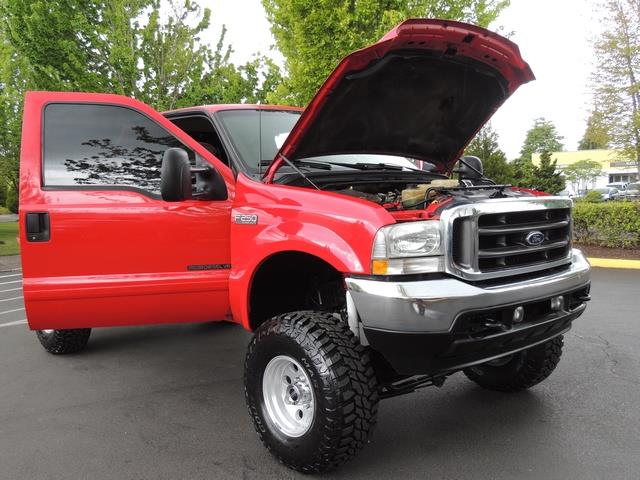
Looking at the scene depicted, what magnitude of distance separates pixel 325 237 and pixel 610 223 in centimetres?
1033

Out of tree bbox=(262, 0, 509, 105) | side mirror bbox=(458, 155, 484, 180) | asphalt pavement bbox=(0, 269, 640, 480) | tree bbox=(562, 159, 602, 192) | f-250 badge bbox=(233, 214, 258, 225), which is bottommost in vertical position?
asphalt pavement bbox=(0, 269, 640, 480)

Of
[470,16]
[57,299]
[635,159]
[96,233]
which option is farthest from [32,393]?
[635,159]

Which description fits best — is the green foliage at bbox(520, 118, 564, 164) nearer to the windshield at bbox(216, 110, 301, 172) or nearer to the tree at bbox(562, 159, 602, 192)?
the tree at bbox(562, 159, 602, 192)

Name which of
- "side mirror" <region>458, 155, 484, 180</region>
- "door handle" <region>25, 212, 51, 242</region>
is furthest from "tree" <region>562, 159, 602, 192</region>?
"door handle" <region>25, 212, 51, 242</region>

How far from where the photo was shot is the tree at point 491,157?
15.5 meters

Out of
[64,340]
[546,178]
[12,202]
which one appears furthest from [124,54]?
[12,202]

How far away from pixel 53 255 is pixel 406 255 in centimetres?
226

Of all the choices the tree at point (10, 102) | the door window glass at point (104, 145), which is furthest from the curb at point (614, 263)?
the tree at point (10, 102)

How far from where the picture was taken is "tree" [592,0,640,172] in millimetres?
15203

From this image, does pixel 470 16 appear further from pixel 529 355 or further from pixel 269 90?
pixel 529 355

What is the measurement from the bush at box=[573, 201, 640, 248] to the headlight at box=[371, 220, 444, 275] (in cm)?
1006

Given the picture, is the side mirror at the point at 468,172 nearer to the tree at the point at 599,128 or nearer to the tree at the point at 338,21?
the tree at the point at 338,21

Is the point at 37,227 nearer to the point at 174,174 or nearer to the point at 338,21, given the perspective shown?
the point at 174,174

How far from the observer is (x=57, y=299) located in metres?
3.38
